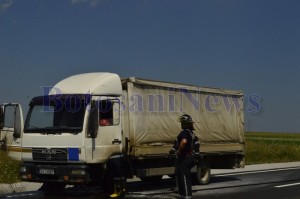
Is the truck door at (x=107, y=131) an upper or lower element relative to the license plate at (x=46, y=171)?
upper

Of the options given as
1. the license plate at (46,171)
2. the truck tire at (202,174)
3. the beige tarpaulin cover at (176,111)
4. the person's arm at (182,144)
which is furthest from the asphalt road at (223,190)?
the person's arm at (182,144)

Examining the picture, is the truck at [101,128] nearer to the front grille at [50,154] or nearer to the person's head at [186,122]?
the front grille at [50,154]

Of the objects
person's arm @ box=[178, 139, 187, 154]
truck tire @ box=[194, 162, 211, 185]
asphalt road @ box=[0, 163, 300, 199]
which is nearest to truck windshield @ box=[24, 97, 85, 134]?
asphalt road @ box=[0, 163, 300, 199]

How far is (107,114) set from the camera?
36.4 ft

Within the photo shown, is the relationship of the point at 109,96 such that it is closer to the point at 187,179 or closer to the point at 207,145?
the point at 187,179

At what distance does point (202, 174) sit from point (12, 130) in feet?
19.6

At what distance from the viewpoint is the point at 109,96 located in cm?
1117

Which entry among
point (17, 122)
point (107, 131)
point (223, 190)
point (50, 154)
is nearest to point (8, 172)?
point (17, 122)

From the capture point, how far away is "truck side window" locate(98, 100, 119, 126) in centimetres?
1094

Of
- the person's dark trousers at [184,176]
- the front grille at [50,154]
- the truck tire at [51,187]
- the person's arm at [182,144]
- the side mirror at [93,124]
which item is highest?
the side mirror at [93,124]

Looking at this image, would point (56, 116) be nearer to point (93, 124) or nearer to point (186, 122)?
point (93, 124)

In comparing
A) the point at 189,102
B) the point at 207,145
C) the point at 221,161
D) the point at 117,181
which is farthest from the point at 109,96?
the point at 221,161

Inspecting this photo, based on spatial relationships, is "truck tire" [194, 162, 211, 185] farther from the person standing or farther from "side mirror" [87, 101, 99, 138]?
"side mirror" [87, 101, 99, 138]

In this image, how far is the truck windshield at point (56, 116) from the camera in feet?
35.2
